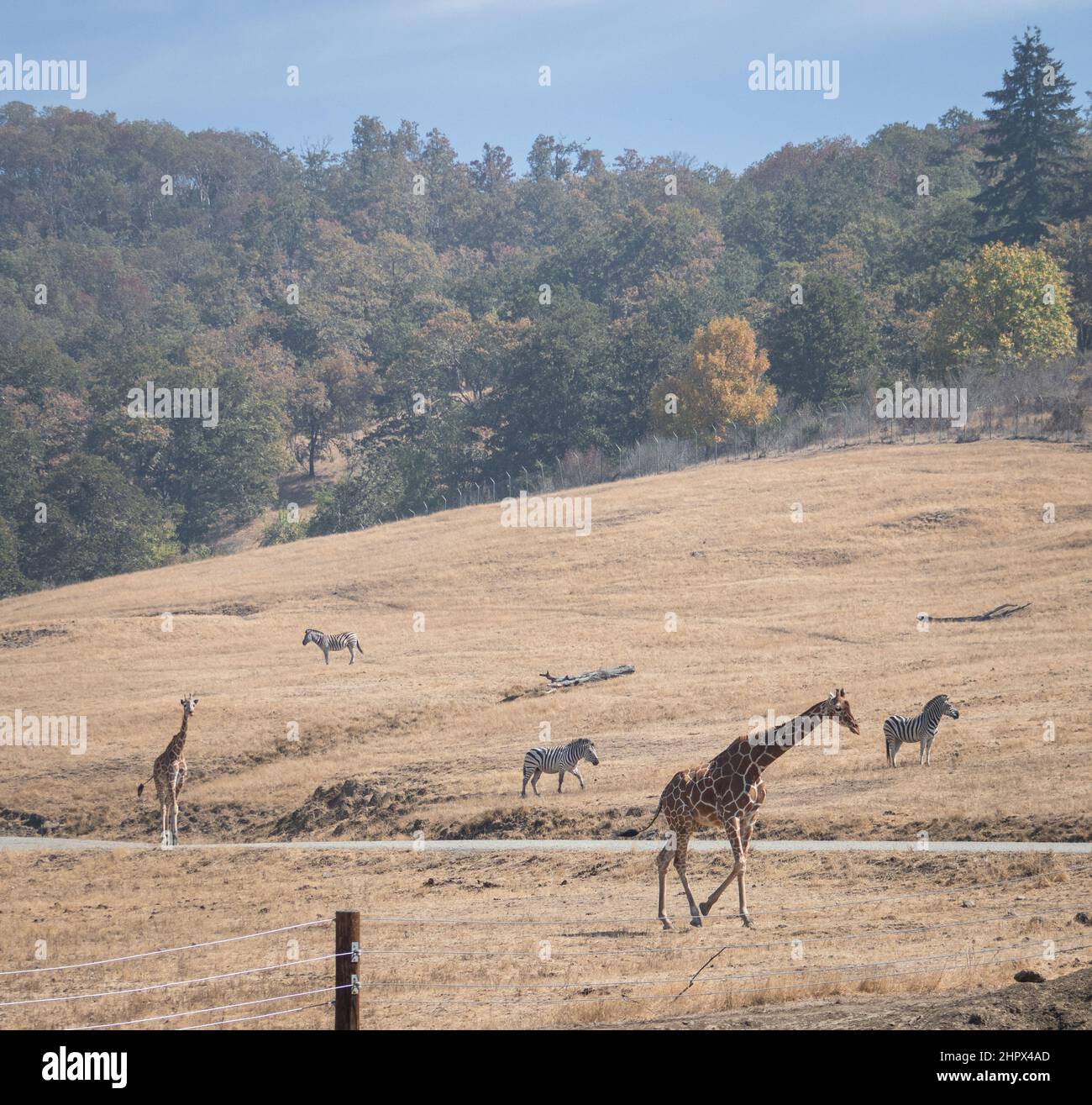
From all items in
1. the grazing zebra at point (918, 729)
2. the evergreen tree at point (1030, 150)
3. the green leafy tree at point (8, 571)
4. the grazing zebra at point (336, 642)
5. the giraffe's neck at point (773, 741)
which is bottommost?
the grazing zebra at point (918, 729)

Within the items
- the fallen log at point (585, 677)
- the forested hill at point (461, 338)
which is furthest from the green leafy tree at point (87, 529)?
the fallen log at point (585, 677)

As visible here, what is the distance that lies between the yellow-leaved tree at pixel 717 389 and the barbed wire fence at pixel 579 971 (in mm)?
80657

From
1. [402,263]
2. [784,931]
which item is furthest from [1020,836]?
[402,263]

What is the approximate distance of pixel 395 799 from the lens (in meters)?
33.6

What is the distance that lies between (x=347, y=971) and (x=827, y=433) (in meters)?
83.0

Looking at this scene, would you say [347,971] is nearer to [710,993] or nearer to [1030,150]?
[710,993]

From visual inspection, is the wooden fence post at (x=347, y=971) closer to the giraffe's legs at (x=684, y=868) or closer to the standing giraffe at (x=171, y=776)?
the giraffe's legs at (x=684, y=868)

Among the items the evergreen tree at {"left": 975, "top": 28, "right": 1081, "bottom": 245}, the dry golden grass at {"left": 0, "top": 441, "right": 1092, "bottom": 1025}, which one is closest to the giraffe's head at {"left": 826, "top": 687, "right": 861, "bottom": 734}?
the dry golden grass at {"left": 0, "top": 441, "right": 1092, "bottom": 1025}

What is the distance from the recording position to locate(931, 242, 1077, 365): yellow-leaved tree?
93812 millimetres

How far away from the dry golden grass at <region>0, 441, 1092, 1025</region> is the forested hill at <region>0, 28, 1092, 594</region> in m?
21.5

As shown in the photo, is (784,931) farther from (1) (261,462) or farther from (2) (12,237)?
(2) (12,237)

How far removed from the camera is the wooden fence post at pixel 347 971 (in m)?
11.8

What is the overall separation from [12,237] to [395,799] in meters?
186

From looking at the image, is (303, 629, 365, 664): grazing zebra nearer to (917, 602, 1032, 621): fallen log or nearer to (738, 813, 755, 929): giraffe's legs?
(917, 602, 1032, 621): fallen log
